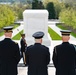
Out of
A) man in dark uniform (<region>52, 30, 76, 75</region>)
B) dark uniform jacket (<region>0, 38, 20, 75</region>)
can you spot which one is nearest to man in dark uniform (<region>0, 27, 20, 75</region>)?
dark uniform jacket (<region>0, 38, 20, 75</region>)

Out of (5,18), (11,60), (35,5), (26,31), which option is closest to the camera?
(11,60)

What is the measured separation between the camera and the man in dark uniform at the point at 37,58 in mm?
6492

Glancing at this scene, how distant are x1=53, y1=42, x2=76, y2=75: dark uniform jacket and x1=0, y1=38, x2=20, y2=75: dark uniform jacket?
2.73 ft

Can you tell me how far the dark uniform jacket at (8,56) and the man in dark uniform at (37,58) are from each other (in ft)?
1.15

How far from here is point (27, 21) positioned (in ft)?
60.5

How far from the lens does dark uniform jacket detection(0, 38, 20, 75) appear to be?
683cm

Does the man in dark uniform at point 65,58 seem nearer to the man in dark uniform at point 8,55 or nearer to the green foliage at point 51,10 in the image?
the man in dark uniform at point 8,55

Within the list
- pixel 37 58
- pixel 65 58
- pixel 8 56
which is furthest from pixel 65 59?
pixel 8 56

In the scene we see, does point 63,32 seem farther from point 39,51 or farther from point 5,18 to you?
point 5,18

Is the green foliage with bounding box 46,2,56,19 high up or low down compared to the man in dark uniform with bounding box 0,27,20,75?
down

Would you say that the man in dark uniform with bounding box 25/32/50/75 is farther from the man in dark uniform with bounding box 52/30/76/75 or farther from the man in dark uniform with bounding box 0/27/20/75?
the man in dark uniform with bounding box 0/27/20/75

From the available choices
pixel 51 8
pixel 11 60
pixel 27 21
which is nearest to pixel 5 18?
pixel 27 21

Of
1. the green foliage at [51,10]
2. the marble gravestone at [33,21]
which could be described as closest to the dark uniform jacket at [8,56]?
the marble gravestone at [33,21]

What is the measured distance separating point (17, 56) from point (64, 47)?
1.04 metres
